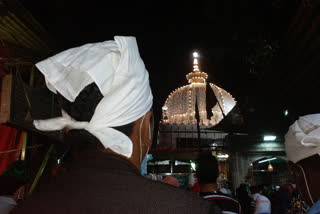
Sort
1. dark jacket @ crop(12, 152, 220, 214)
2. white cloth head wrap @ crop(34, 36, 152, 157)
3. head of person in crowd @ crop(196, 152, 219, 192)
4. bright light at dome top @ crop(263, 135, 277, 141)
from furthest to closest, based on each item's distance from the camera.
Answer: bright light at dome top @ crop(263, 135, 277, 141)
head of person in crowd @ crop(196, 152, 219, 192)
white cloth head wrap @ crop(34, 36, 152, 157)
dark jacket @ crop(12, 152, 220, 214)

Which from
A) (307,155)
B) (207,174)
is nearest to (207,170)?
(207,174)

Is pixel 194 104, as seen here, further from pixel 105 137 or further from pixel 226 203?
pixel 105 137

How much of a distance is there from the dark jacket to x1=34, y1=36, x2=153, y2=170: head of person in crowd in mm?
108

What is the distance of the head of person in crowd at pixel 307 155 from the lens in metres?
1.80

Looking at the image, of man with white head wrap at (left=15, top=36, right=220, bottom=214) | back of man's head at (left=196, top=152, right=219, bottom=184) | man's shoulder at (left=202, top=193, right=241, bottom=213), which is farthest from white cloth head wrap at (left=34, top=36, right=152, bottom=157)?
back of man's head at (left=196, top=152, right=219, bottom=184)

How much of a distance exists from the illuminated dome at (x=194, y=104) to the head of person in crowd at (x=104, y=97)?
440 cm

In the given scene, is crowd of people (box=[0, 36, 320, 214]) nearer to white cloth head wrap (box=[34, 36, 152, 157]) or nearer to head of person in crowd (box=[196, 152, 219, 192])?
white cloth head wrap (box=[34, 36, 152, 157])

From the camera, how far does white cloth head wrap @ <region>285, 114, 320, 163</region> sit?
1.82 m

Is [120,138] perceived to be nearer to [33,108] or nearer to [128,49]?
[128,49]

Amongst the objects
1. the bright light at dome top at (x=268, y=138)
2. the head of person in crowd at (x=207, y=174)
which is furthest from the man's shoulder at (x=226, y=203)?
the bright light at dome top at (x=268, y=138)

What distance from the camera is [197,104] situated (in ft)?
18.8

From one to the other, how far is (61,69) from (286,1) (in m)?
3.75

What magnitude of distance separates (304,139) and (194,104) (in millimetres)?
3853

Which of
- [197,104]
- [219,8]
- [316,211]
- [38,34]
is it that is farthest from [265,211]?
[38,34]
